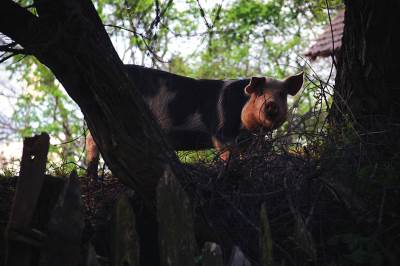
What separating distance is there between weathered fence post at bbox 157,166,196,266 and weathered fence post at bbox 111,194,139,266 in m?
0.15

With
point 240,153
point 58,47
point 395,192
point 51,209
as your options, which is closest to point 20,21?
point 58,47

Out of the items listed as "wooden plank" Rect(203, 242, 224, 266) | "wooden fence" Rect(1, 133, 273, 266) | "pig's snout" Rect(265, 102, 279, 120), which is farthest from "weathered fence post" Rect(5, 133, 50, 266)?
"pig's snout" Rect(265, 102, 279, 120)

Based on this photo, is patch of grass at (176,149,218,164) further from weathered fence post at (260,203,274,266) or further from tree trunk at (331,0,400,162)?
weathered fence post at (260,203,274,266)

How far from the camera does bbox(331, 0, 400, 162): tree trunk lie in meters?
4.61

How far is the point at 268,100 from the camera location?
7.86 meters

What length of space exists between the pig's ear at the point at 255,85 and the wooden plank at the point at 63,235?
Answer: 469 centimetres

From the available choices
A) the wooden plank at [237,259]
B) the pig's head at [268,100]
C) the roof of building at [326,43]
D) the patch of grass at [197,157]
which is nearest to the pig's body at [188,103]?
the pig's head at [268,100]

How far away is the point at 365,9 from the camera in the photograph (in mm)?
4738

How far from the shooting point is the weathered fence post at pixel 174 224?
3.14m

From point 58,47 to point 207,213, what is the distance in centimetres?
132

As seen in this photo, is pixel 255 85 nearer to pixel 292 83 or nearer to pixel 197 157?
pixel 292 83

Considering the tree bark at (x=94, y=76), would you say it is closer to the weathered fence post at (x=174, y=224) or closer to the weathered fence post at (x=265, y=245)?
the weathered fence post at (x=174, y=224)

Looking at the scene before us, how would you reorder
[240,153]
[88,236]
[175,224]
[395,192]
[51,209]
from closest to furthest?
[175,224]
[51,209]
[395,192]
[88,236]
[240,153]

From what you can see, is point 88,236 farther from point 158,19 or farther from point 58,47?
point 158,19
